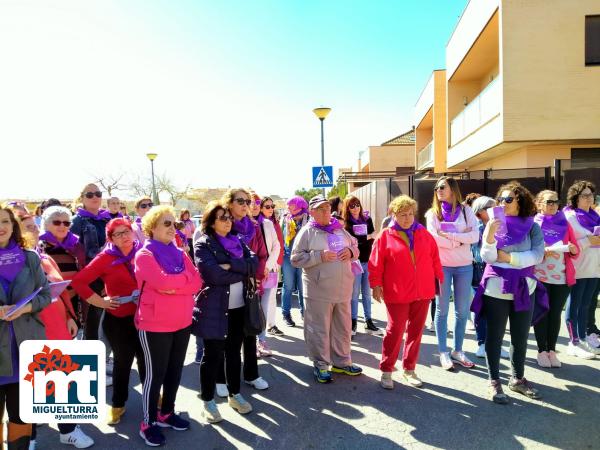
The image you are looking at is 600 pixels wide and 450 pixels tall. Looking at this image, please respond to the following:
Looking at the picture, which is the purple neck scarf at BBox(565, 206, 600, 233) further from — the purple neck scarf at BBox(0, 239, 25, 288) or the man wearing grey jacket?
the purple neck scarf at BBox(0, 239, 25, 288)

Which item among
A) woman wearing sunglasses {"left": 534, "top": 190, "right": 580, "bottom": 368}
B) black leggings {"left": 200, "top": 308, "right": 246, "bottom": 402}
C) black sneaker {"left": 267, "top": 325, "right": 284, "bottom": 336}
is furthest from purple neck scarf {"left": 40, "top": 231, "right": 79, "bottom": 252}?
woman wearing sunglasses {"left": 534, "top": 190, "right": 580, "bottom": 368}

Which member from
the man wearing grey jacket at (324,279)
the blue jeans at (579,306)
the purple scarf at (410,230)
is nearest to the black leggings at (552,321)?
the blue jeans at (579,306)

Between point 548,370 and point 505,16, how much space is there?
10407 millimetres

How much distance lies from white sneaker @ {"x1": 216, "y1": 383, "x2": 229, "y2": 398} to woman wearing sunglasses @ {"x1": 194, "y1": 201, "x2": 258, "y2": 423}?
0.33 meters

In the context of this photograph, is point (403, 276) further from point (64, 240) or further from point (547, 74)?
point (547, 74)

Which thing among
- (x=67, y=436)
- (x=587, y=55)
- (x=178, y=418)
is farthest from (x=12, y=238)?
(x=587, y=55)

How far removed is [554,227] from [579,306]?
4.26 feet

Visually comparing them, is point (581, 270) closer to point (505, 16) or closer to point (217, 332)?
point (217, 332)

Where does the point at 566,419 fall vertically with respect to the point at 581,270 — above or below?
below

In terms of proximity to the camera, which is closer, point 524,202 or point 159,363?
point 159,363

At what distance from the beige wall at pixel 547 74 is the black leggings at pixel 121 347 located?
36.4 ft

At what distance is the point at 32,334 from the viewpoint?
2947 mm

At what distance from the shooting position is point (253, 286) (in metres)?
3.94

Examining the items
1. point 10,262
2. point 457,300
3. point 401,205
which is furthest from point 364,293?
point 10,262
